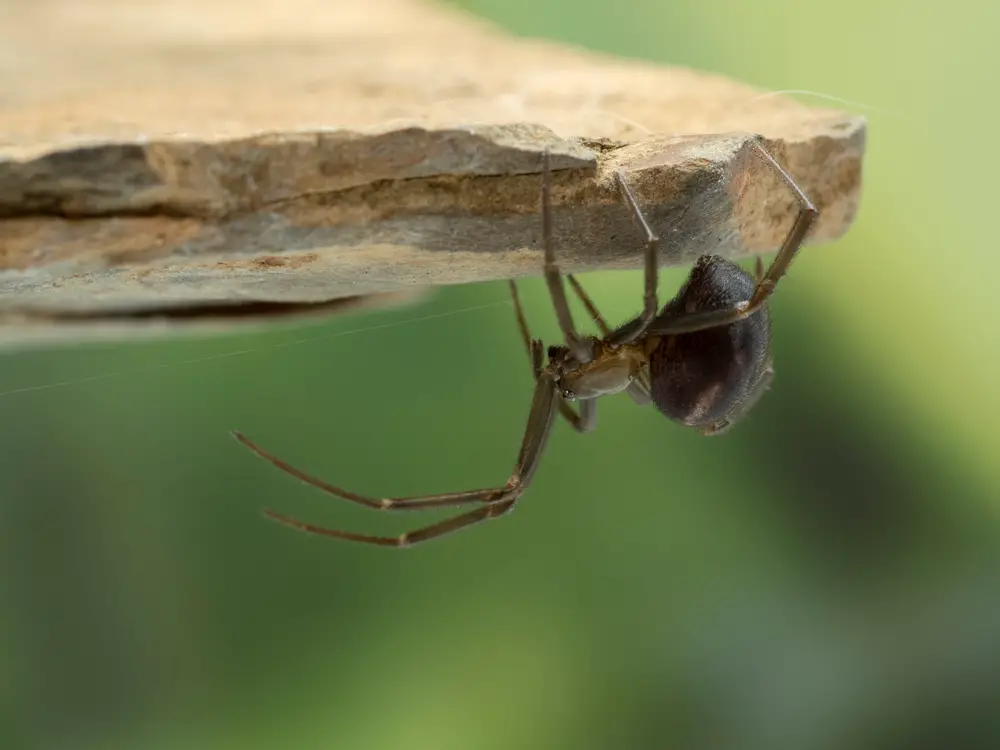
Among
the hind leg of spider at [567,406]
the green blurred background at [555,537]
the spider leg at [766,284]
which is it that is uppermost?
the spider leg at [766,284]

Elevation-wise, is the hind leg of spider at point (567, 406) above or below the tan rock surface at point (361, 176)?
below

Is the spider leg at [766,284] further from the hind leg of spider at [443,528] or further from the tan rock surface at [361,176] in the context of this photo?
the hind leg of spider at [443,528]

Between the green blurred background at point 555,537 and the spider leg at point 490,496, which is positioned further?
the green blurred background at point 555,537

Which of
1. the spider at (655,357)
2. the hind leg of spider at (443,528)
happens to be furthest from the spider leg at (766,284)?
the hind leg of spider at (443,528)

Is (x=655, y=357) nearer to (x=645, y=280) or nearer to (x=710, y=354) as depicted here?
(x=710, y=354)

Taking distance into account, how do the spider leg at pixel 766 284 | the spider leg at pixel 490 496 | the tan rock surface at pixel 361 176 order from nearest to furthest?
1. the tan rock surface at pixel 361 176
2. the spider leg at pixel 766 284
3. the spider leg at pixel 490 496

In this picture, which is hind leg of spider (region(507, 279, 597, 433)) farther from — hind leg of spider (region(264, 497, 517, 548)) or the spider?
hind leg of spider (region(264, 497, 517, 548))

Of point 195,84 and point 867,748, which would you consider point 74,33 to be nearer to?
point 195,84

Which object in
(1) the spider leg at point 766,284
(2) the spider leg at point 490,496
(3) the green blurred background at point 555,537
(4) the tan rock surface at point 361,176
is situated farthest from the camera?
(3) the green blurred background at point 555,537

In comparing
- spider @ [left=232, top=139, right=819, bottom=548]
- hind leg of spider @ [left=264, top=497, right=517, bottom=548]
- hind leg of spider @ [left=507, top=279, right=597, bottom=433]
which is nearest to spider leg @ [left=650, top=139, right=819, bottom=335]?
spider @ [left=232, top=139, right=819, bottom=548]
